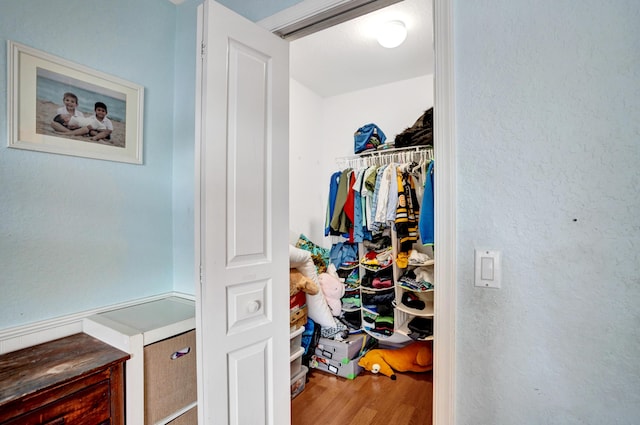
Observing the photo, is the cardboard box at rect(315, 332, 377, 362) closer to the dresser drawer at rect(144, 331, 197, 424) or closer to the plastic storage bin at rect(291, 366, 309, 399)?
the plastic storage bin at rect(291, 366, 309, 399)

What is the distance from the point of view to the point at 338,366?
7.89 ft

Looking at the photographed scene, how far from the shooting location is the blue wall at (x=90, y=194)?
3.94 ft

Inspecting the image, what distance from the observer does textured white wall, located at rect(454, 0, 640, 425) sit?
74 cm

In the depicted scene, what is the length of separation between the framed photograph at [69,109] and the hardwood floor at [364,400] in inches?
73.1

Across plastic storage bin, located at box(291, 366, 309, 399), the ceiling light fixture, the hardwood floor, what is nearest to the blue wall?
plastic storage bin, located at box(291, 366, 309, 399)

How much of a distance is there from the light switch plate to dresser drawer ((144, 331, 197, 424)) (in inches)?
47.4

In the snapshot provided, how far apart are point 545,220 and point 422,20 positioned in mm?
1810

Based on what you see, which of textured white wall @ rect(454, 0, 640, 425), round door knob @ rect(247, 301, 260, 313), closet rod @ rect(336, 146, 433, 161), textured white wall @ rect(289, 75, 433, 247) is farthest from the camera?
textured white wall @ rect(289, 75, 433, 247)

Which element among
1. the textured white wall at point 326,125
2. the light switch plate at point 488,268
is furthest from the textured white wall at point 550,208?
the textured white wall at point 326,125

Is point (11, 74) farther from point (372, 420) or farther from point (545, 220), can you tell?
point (372, 420)

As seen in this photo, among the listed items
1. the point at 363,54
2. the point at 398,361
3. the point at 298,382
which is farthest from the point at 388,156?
the point at 298,382

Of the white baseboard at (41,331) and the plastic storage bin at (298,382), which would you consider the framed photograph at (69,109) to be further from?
the plastic storage bin at (298,382)

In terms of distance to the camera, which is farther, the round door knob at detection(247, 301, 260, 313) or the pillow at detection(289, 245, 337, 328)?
the pillow at detection(289, 245, 337, 328)

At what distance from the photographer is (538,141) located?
831mm
